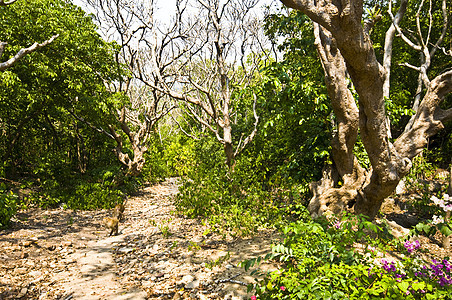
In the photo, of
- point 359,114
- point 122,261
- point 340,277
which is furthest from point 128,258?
point 359,114

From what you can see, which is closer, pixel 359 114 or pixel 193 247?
pixel 359 114

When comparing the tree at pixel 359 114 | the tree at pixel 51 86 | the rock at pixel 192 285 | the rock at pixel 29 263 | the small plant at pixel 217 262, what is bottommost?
the rock at pixel 192 285

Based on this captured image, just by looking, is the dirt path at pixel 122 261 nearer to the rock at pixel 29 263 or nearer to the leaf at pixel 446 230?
the rock at pixel 29 263

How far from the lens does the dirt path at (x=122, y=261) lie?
3.69 metres

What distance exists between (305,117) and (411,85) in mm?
7821

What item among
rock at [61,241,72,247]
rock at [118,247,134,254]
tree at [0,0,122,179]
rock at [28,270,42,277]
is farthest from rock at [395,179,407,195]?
tree at [0,0,122,179]

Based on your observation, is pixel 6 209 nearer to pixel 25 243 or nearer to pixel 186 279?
pixel 25 243

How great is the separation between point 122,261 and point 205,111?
4.83 meters

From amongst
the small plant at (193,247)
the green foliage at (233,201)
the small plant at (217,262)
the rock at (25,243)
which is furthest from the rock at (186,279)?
the rock at (25,243)

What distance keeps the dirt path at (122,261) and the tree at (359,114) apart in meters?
1.87

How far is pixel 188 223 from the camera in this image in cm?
666

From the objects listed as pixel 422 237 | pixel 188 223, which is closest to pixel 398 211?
pixel 422 237

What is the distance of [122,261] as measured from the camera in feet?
16.4

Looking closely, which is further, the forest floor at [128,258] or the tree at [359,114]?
the forest floor at [128,258]
